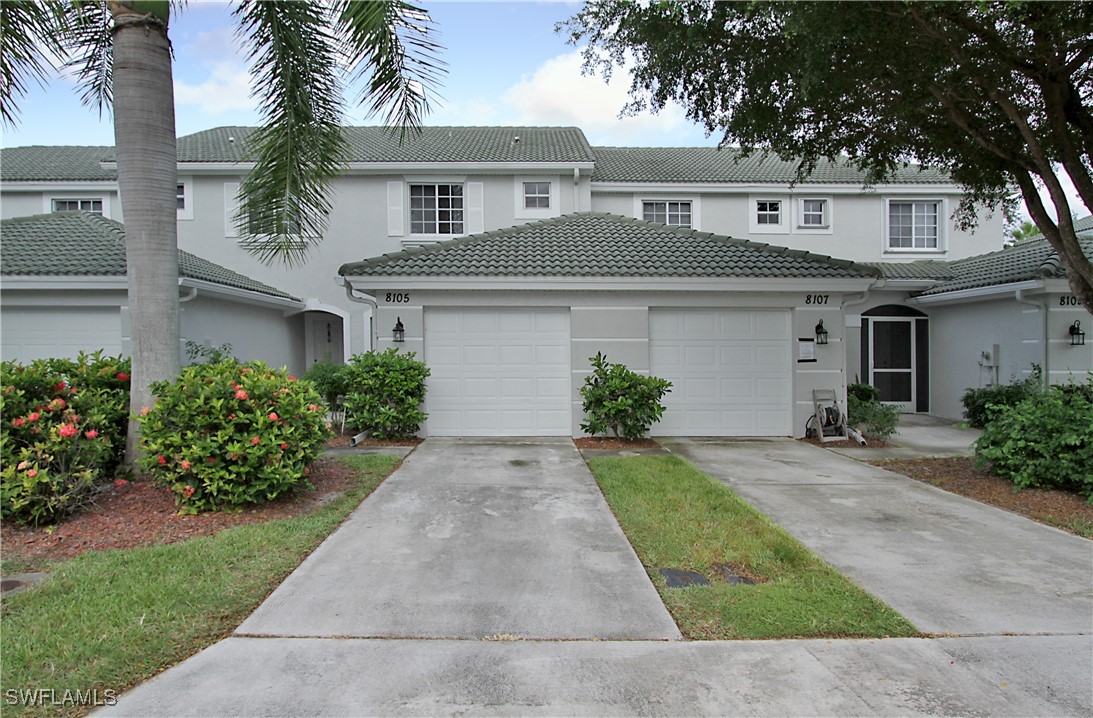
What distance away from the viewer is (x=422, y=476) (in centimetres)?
770

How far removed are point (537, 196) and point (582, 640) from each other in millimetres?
14785

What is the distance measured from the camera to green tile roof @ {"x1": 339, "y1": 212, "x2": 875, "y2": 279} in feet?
34.6

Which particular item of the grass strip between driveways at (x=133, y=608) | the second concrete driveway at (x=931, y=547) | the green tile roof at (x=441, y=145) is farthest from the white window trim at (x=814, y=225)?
the grass strip between driveways at (x=133, y=608)

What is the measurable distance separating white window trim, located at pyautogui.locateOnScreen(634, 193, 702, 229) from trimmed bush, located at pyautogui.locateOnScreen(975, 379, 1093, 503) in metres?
11.4

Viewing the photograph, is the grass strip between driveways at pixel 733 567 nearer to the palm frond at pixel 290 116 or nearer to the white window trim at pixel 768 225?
the palm frond at pixel 290 116

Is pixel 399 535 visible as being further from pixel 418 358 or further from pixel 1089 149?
pixel 1089 149

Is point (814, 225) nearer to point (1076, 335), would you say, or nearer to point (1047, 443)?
point (1076, 335)

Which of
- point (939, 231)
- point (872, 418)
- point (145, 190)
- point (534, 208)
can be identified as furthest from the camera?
point (939, 231)

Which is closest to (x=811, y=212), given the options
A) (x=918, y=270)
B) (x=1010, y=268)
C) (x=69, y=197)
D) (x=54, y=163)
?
(x=918, y=270)

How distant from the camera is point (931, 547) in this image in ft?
17.5

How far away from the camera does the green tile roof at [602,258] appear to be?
10.5 metres

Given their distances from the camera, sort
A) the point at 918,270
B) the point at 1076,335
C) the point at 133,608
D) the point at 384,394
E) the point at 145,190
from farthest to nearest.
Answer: the point at 918,270
the point at 1076,335
the point at 384,394
the point at 145,190
the point at 133,608

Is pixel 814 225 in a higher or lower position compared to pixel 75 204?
lower

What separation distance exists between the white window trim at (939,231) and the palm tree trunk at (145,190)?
18.2 metres
